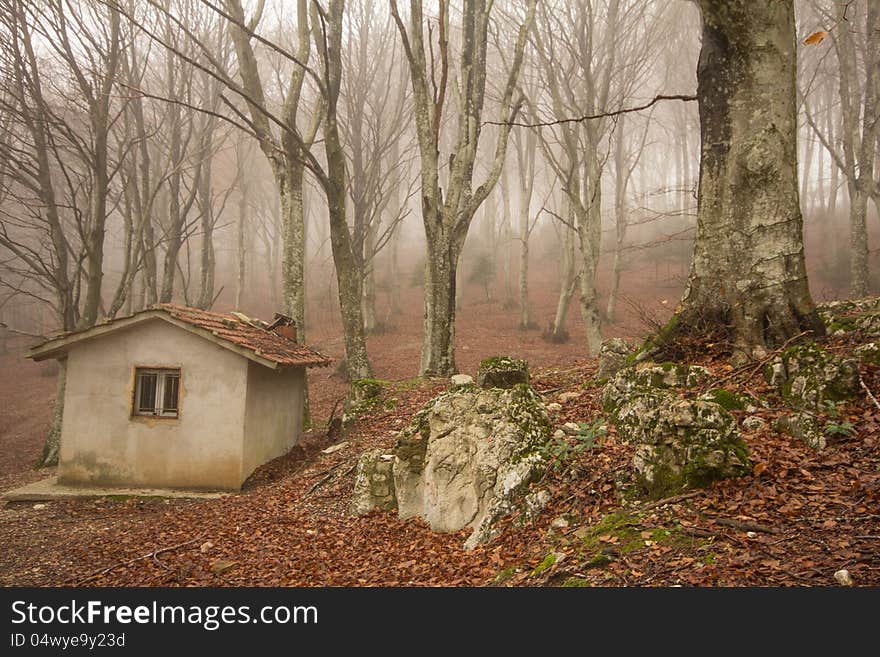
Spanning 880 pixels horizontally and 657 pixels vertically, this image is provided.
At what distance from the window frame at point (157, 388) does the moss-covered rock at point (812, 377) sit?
965 cm

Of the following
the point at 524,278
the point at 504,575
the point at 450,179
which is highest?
the point at 524,278

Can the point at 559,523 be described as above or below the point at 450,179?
below

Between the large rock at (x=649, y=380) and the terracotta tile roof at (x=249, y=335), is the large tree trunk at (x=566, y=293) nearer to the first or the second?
the terracotta tile roof at (x=249, y=335)

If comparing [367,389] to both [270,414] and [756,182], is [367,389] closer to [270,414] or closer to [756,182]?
[270,414]

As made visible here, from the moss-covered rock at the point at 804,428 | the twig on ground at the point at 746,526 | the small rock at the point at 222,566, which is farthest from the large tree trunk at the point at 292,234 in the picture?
the twig on ground at the point at 746,526

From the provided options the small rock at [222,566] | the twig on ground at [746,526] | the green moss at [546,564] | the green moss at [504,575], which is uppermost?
the twig on ground at [746,526]

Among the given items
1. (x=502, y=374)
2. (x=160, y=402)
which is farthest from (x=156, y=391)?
(x=502, y=374)

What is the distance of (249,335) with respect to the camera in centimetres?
1139

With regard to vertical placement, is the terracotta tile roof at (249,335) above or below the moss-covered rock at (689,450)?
above

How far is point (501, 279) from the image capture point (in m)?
32.8

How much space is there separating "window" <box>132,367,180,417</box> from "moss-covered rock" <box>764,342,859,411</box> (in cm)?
971

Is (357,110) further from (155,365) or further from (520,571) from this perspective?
(520,571)

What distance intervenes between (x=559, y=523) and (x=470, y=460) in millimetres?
1659

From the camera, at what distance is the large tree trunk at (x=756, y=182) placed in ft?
18.2
